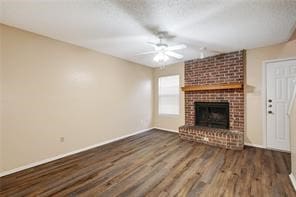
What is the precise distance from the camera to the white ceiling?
2.00 meters

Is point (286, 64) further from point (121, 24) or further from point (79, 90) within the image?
point (79, 90)

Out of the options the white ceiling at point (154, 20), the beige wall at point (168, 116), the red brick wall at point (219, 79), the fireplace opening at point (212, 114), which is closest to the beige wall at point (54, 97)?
the white ceiling at point (154, 20)

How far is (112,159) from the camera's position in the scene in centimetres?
312

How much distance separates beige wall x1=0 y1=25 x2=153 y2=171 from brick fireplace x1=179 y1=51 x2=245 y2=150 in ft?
6.84

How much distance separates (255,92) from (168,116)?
2751 mm

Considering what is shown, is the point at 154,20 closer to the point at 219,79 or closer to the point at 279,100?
the point at 219,79

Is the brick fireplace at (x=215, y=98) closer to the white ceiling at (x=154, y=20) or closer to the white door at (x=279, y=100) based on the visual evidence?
the white door at (x=279, y=100)

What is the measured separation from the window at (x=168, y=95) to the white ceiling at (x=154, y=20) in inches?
87.6

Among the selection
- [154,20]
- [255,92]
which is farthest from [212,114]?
[154,20]

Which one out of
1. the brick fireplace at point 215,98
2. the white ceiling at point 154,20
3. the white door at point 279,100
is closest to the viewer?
the white ceiling at point 154,20

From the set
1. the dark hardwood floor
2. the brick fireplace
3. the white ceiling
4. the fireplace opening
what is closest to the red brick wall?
the brick fireplace

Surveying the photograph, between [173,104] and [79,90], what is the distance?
3196mm

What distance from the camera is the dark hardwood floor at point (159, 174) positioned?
6.80 feet

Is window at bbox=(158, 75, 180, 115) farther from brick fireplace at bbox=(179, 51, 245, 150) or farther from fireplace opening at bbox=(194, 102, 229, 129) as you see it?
fireplace opening at bbox=(194, 102, 229, 129)
